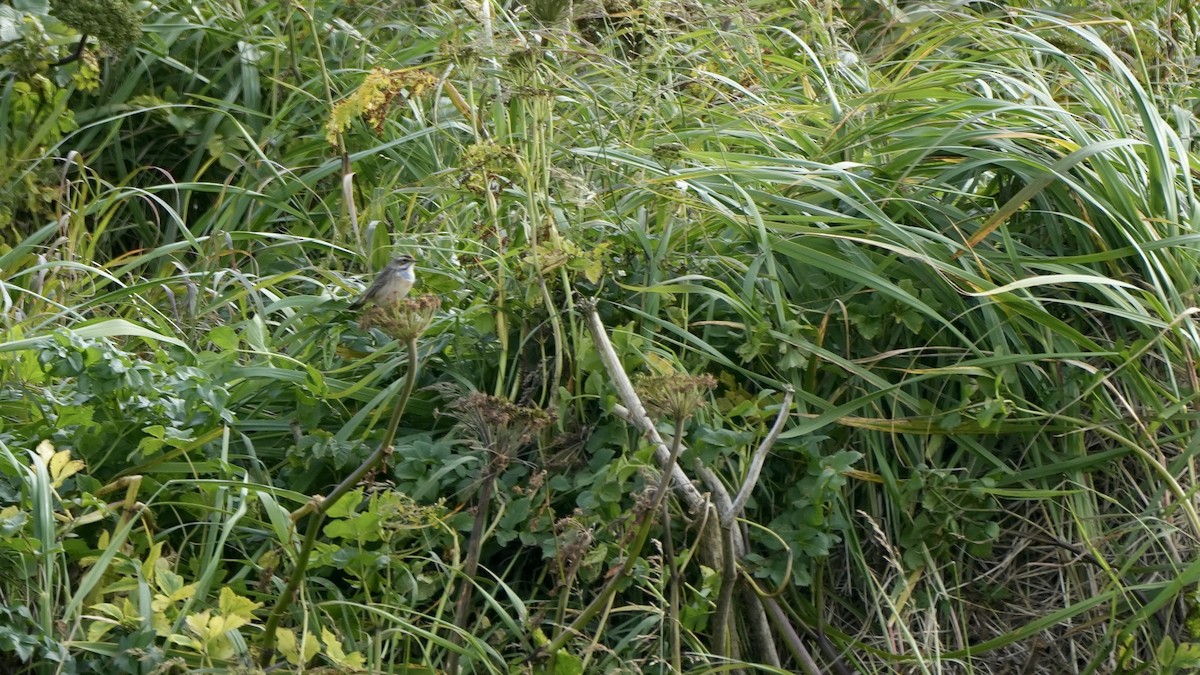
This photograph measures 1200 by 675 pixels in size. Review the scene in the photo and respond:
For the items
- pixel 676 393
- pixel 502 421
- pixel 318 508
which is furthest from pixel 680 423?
pixel 318 508

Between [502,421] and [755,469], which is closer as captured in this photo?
[502,421]

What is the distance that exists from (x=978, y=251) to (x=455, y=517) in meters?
1.28

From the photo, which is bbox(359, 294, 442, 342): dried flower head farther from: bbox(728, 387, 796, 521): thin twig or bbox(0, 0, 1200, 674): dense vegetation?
bbox(728, 387, 796, 521): thin twig

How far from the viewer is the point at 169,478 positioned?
283cm

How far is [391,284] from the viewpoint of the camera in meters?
3.08

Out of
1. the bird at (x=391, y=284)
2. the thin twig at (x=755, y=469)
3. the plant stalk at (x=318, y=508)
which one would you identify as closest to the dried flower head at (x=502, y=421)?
the plant stalk at (x=318, y=508)

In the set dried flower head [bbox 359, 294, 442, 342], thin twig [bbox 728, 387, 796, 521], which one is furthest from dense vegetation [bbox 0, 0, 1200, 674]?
dried flower head [bbox 359, 294, 442, 342]

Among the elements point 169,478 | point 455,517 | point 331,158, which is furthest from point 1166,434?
point 331,158

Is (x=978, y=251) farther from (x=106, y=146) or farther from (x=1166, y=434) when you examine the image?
(x=106, y=146)

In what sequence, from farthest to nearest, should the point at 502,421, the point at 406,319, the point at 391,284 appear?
1. the point at 391,284
2. the point at 502,421
3. the point at 406,319

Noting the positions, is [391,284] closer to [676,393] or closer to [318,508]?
[318,508]

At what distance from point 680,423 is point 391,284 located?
3.89ft

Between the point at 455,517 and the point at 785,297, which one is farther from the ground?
the point at 785,297

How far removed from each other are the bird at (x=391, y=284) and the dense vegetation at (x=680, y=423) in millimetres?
91
